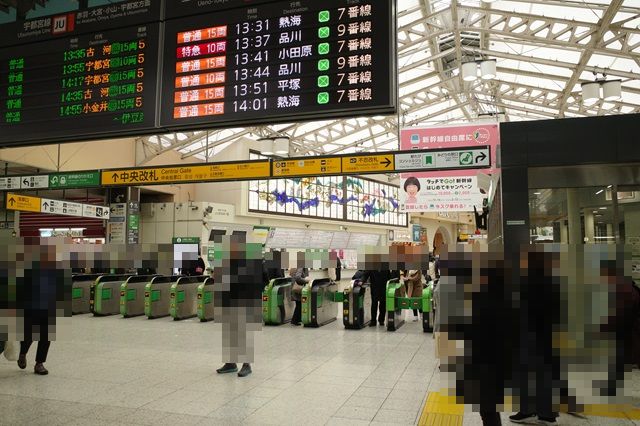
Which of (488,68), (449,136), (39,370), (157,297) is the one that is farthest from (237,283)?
(488,68)

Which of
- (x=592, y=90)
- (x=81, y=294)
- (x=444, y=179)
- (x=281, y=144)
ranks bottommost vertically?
(x=81, y=294)

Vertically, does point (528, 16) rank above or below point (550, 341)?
above

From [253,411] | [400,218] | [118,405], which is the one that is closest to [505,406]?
[253,411]

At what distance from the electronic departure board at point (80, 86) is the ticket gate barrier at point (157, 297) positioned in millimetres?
7383

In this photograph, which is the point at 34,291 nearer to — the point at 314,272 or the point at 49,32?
the point at 49,32

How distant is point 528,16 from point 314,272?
17.4 metres

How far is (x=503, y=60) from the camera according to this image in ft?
56.5

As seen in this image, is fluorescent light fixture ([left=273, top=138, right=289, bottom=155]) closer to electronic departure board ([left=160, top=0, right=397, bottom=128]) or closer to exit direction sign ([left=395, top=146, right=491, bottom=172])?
exit direction sign ([left=395, top=146, right=491, bottom=172])

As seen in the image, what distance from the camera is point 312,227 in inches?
1057

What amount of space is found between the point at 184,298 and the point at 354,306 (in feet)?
14.7

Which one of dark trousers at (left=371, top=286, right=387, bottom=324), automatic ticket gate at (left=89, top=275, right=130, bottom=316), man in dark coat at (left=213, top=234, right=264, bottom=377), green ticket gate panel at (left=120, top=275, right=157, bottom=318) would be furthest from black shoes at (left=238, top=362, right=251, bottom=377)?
automatic ticket gate at (left=89, top=275, right=130, bottom=316)

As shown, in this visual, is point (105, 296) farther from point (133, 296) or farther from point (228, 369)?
point (228, 369)

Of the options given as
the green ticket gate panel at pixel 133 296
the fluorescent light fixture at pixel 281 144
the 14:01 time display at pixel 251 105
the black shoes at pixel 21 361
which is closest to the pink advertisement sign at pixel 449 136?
the fluorescent light fixture at pixel 281 144

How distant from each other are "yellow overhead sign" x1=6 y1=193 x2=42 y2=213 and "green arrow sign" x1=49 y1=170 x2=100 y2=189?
311 centimetres
